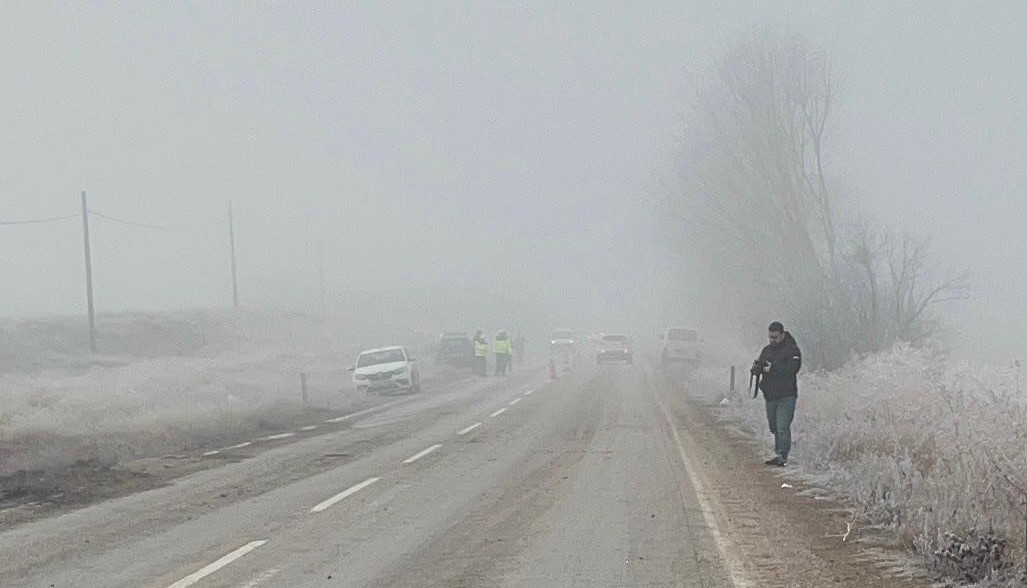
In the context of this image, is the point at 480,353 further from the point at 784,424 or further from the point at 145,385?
the point at 784,424

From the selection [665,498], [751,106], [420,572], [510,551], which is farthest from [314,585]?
[751,106]

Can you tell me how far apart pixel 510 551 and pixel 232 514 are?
348 centimetres

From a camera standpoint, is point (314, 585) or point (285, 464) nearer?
point (314, 585)

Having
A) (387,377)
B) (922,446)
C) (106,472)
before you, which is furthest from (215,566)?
(387,377)

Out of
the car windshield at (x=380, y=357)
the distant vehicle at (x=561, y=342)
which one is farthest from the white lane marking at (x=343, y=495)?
the distant vehicle at (x=561, y=342)

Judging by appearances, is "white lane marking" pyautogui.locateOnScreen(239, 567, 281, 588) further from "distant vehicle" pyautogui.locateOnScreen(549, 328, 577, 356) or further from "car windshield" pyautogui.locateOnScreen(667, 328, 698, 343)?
"distant vehicle" pyautogui.locateOnScreen(549, 328, 577, 356)

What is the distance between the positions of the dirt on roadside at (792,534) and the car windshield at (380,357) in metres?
20.6

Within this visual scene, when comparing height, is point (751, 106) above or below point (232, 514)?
above

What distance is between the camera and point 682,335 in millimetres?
45875

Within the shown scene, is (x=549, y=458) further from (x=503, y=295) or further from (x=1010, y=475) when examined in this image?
(x=503, y=295)

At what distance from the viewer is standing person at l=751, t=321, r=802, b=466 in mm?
13391

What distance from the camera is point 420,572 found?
750cm

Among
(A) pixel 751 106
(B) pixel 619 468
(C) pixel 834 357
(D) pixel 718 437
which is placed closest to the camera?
(B) pixel 619 468

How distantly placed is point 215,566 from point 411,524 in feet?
6.94
